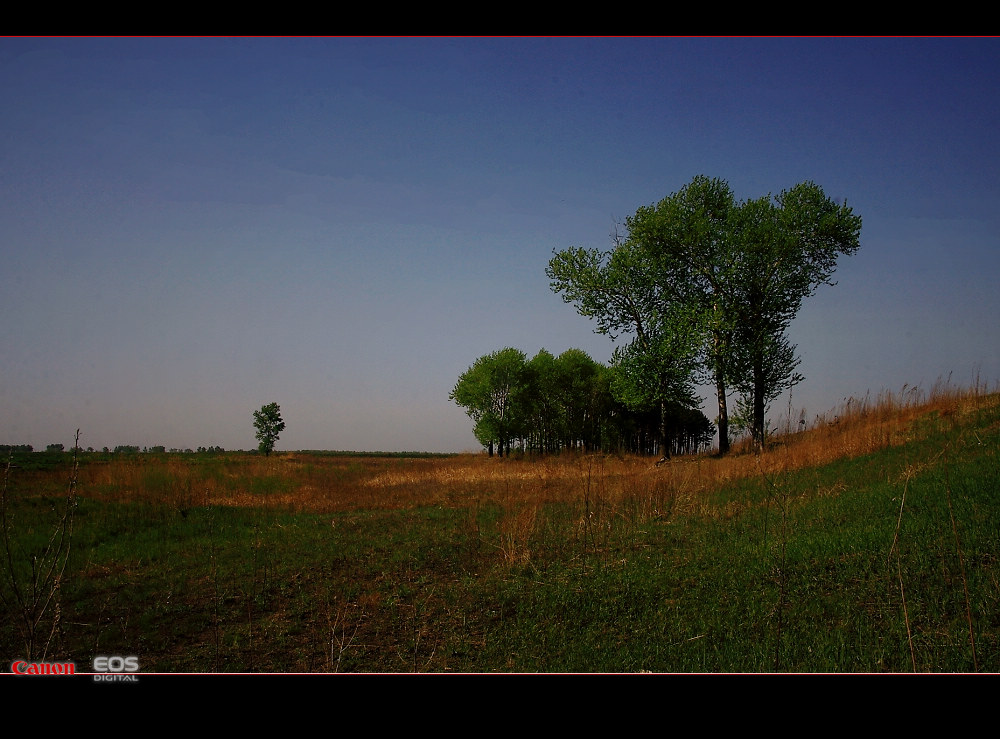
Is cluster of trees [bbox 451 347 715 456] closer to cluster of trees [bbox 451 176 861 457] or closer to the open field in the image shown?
cluster of trees [bbox 451 176 861 457]

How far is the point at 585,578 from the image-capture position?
7.86 metres

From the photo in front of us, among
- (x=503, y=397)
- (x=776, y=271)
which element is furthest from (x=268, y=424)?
(x=776, y=271)

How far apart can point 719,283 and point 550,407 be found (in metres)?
23.1

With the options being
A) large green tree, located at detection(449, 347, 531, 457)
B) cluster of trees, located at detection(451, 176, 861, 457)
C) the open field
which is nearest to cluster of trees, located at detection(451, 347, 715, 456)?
large green tree, located at detection(449, 347, 531, 457)

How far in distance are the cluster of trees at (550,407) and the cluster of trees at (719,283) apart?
37.0ft

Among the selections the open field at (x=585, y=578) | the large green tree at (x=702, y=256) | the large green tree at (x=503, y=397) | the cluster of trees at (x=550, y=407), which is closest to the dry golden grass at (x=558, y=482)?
the open field at (x=585, y=578)

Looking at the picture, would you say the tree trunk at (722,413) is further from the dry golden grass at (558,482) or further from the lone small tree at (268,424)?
the lone small tree at (268,424)

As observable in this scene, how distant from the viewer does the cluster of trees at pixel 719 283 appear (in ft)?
89.1

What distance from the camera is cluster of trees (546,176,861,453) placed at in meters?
27.2

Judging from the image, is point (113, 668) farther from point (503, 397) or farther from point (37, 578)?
point (503, 397)
